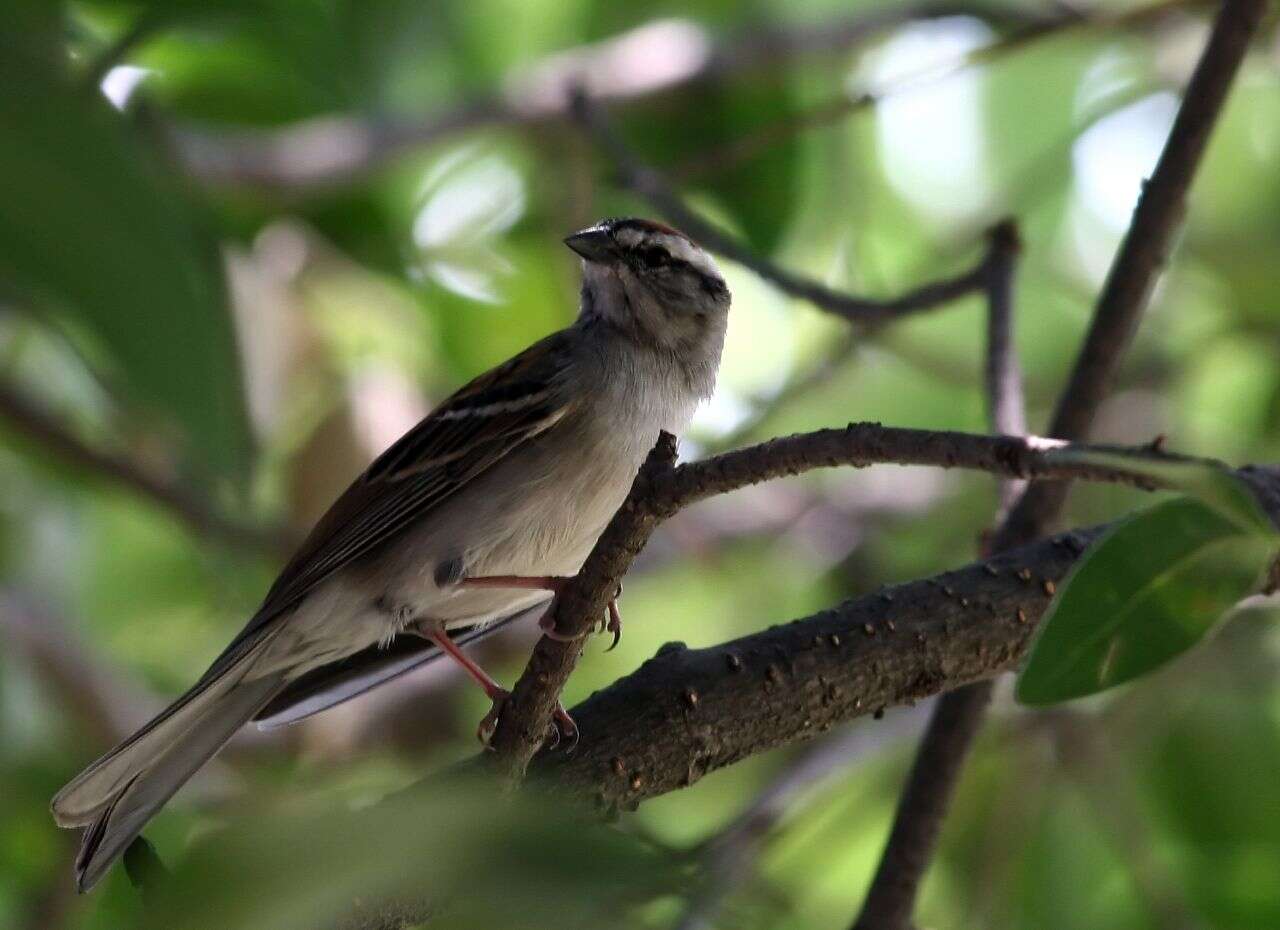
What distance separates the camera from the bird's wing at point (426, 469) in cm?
377

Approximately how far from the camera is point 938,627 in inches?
101

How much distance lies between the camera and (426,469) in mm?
3912

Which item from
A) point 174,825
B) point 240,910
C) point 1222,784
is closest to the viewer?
point 240,910

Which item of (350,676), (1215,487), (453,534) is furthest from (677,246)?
(1215,487)

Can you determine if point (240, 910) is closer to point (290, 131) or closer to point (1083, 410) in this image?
point (1083, 410)

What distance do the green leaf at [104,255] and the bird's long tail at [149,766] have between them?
2.28m

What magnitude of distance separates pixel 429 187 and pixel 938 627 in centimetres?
391

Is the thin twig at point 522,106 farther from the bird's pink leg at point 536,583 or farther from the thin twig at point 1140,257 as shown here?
the bird's pink leg at point 536,583

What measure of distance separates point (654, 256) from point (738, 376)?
1.88 meters

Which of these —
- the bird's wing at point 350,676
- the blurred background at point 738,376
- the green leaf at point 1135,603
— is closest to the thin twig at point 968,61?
the blurred background at point 738,376

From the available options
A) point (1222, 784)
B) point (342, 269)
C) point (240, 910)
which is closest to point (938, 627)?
point (240, 910)

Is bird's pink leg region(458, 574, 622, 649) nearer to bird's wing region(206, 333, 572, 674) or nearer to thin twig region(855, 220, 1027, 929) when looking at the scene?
bird's wing region(206, 333, 572, 674)

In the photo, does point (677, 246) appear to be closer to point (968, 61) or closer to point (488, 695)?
point (968, 61)

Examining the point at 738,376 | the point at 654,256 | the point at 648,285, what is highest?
the point at 738,376
